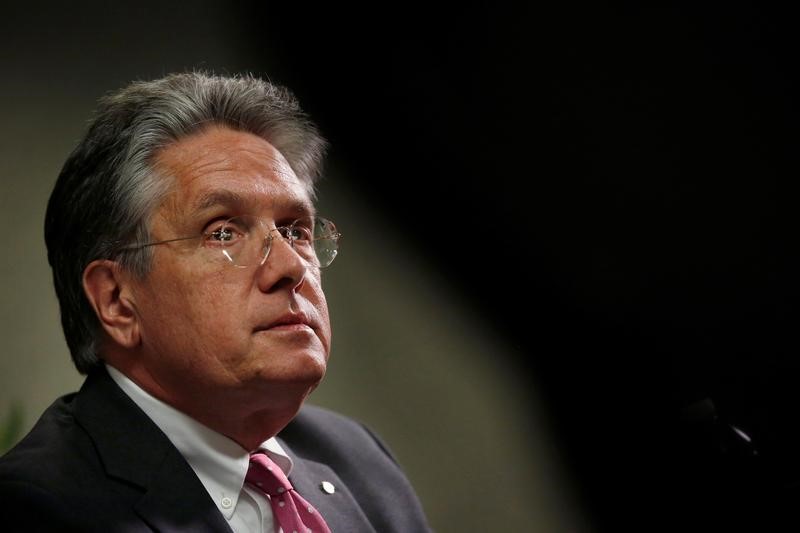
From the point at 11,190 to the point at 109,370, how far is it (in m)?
0.57

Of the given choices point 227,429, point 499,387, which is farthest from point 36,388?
point 499,387

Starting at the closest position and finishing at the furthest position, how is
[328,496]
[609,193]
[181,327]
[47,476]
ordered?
1. [47,476]
2. [181,327]
3. [328,496]
4. [609,193]

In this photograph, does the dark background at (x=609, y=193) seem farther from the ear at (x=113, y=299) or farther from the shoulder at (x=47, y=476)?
the shoulder at (x=47, y=476)

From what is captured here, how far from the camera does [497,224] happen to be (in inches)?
92.0

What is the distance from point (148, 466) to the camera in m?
1.53

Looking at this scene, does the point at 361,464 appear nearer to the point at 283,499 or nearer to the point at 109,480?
the point at 283,499

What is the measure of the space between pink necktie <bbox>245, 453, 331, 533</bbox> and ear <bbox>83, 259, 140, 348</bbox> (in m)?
0.33

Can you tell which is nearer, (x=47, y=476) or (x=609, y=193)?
(x=47, y=476)

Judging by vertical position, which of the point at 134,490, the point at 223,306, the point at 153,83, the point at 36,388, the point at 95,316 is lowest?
the point at 36,388

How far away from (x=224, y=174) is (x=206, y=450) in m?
0.51

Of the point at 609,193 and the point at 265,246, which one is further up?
the point at 609,193

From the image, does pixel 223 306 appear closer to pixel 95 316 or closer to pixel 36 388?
pixel 95 316

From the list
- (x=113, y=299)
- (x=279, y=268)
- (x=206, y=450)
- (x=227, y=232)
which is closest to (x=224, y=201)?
(x=227, y=232)

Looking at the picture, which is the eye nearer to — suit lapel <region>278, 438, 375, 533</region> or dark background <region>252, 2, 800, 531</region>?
suit lapel <region>278, 438, 375, 533</region>
